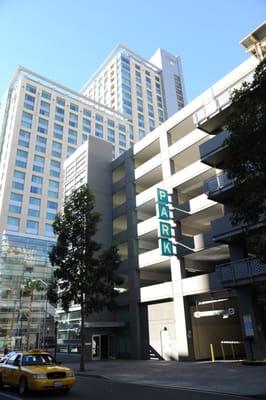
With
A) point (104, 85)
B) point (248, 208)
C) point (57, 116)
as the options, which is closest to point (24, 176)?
point (57, 116)

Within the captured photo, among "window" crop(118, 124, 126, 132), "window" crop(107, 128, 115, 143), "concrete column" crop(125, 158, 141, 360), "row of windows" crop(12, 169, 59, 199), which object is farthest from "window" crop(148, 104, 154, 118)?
"concrete column" crop(125, 158, 141, 360)

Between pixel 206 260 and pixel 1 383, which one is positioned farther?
pixel 206 260

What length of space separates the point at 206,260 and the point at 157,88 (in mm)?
92638

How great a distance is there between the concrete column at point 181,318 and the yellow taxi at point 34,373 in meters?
15.0

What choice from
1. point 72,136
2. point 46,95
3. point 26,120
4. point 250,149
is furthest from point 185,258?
point 46,95

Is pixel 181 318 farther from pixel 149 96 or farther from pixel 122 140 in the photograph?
pixel 149 96

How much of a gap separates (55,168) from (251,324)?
65777mm

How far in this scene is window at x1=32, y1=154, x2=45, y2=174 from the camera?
249 ft

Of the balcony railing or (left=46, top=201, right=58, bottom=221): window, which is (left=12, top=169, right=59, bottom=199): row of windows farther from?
the balcony railing

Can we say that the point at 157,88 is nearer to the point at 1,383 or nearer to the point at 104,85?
the point at 104,85

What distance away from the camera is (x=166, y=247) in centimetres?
2762

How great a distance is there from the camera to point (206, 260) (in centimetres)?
3117

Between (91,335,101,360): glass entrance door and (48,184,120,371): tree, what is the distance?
8.93m

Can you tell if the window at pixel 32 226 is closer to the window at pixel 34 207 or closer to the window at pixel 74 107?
the window at pixel 34 207
